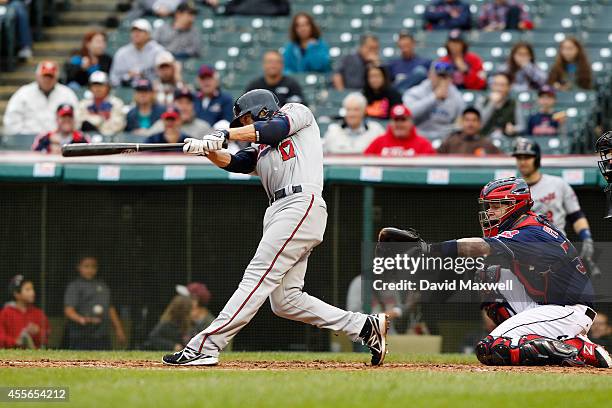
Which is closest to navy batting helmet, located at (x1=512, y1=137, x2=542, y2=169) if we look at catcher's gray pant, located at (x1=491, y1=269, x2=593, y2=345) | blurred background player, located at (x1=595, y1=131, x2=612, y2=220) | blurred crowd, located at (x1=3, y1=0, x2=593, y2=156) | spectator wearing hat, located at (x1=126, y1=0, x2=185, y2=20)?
blurred crowd, located at (x1=3, y1=0, x2=593, y2=156)

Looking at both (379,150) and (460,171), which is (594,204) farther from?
(379,150)

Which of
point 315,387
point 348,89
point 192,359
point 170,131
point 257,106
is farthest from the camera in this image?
point 348,89

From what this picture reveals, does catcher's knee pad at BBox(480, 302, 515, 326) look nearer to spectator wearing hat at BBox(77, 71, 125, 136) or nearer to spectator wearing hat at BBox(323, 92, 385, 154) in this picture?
spectator wearing hat at BBox(323, 92, 385, 154)

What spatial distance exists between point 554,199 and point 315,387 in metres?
4.76

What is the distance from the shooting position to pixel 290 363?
864 centimetres

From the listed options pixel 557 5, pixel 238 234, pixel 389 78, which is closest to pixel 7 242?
pixel 238 234

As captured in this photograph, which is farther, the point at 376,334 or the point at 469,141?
the point at 469,141

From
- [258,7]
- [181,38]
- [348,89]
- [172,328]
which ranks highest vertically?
[258,7]

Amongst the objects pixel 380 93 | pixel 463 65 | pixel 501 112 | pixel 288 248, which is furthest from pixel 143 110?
pixel 288 248

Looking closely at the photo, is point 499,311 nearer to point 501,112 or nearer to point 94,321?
point 94,321

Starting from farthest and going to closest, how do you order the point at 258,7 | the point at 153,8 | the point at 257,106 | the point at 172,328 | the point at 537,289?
the point at 153,8 → the point at 258,7 → the point at 172,328 → the point at 537,289 → the point at 257,106

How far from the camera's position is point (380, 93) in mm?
13945

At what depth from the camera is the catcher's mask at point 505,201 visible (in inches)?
335

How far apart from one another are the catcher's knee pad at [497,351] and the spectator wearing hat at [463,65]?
6594 mm
